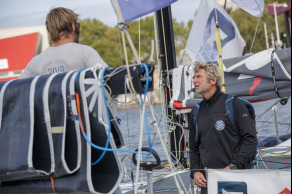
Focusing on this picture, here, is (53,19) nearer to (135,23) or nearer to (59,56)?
(59,56)

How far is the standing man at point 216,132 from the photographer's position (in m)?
2.91

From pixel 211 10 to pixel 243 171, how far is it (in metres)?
3.44

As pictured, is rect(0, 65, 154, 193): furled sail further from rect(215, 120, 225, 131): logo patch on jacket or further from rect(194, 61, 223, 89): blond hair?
rect(194, 61, 223, 89): blond hair

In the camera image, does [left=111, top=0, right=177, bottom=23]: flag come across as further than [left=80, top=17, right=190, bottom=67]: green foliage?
No

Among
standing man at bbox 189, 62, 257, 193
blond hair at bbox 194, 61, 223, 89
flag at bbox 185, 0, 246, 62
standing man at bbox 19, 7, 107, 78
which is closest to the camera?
standing man at bbox 19, 7, 107, 78

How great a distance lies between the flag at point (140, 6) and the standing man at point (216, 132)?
1.03 metres

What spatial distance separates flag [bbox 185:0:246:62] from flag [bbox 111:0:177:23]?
5.90ft

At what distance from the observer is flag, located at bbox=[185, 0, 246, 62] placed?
581 centimetres

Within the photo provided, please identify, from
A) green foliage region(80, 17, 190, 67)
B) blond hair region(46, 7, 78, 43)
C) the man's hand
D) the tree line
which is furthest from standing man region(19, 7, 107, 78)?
green foliage region(80, 17, 190, 67)

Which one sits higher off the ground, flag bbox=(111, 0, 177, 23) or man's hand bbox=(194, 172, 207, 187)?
flag bbox=(111, 0, 177, 23)

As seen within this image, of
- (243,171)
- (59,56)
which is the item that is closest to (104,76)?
(59,56)

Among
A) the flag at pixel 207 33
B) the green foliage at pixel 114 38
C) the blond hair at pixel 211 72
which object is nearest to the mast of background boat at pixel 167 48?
the flag at pixel 207 33

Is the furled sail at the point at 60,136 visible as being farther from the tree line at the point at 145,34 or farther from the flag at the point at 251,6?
the tree line at the point at 145,34

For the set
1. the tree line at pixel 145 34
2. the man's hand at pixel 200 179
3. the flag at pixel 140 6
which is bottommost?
the man's hand at pixel 200 179
